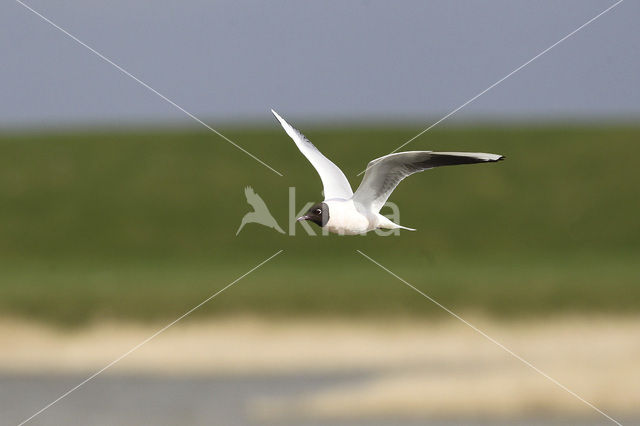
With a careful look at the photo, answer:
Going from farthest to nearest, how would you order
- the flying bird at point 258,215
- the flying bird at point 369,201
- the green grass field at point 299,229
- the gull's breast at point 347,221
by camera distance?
the flying bird at point 258,215, the green grass field at point 299,229, the gull's breast at point 347,221, the flying bird at point 369,201

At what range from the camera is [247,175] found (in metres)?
14.8

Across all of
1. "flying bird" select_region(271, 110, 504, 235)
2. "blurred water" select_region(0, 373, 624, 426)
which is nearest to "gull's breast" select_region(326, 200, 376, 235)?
"flying bird" select_region(271, 110, 504, 235)

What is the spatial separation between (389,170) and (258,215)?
7994mm

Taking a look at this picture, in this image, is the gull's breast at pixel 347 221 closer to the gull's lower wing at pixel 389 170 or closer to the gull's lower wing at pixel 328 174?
the gull's lower wing at pixel 389 170

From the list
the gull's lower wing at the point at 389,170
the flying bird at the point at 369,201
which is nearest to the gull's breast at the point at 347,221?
the flying bird at the point at 369,201

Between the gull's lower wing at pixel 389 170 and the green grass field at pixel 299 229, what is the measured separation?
4.98 meters

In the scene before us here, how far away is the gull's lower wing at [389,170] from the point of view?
6.20m

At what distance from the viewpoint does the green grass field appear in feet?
39.7

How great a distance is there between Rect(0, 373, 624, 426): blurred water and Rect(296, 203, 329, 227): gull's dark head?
3.96 meters

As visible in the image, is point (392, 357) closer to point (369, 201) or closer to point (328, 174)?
point (328, 174)

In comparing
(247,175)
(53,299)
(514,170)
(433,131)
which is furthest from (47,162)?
(514,170)

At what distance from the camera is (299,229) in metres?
14.1
